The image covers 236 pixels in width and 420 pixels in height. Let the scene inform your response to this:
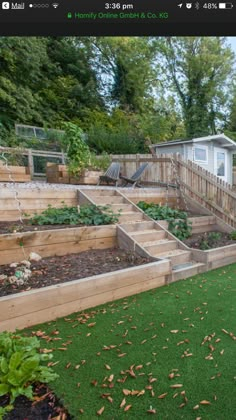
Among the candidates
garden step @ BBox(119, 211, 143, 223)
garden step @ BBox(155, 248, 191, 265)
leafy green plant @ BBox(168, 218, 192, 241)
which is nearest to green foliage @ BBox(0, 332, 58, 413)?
garden step @ BBox(155, 248, 191, 265)

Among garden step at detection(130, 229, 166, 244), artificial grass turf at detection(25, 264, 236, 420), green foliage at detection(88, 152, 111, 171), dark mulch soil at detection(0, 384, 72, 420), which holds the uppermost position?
green foliage at detection(88, 152, 111, 171)

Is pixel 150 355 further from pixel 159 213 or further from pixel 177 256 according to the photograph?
pixel 159 213

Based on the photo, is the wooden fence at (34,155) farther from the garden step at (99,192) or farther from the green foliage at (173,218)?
the green foliage at (173,218)

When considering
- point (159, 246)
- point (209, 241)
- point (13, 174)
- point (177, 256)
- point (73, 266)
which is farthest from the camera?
point (13, 174)

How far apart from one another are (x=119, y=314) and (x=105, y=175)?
18.2ft

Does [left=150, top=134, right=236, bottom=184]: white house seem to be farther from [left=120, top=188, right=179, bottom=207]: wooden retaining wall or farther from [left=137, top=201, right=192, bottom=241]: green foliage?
[left=137, top=201, right=192, bottom=241]: green foliage

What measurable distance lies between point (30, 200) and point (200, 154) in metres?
11.1

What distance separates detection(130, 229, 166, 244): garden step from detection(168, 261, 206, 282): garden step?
672 mm

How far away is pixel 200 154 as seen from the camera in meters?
13.5

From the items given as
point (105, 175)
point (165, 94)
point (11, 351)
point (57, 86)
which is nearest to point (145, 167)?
point (105, 175)

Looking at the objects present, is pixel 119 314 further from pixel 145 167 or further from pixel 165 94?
pixel 165 94

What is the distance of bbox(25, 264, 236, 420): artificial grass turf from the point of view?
61.0 inches

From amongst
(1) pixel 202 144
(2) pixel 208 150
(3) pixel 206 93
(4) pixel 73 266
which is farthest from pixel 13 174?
(3) pixel 206 93

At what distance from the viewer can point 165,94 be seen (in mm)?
20781
